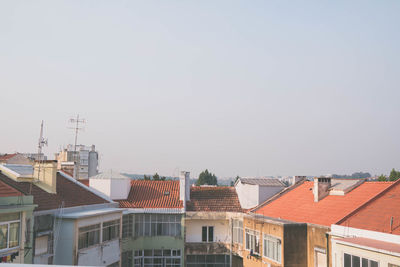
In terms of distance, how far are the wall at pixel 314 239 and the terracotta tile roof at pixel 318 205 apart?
0.47 meters

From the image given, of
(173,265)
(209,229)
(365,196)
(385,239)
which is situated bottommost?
(173,265)

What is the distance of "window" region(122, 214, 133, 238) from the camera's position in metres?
32.6

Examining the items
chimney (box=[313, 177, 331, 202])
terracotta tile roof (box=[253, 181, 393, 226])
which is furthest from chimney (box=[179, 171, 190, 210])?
chimney (box=[313, 177, 331, 202])

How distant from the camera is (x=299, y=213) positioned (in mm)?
26562

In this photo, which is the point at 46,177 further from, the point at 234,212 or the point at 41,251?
the point at 234,212

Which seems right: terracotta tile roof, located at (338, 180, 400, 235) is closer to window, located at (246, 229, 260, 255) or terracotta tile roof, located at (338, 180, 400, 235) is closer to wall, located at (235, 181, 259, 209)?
window, located at (246, 229, 260, 255)

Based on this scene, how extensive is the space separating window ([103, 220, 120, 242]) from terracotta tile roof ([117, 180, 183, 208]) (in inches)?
232

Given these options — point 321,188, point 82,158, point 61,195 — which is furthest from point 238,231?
point 82,158

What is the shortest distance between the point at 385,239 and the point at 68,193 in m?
Result: 19.4

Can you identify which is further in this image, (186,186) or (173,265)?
(186,186)

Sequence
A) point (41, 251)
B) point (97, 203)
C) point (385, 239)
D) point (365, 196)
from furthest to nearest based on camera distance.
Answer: point (97, 203) → point (365, 196) → point (41, 251) → point (385, 239)

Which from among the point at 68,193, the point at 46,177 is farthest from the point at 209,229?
the point at 46,177

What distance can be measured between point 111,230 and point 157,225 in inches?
276

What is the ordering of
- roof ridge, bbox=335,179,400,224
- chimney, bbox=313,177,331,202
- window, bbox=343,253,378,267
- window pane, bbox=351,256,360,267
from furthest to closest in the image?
chimney, bbox=313,177,331,202 < roof ridge, bbox=335,179,400,224 < window pane, bbox=351,256,360,267 < window, bbox=343,253,378,267
